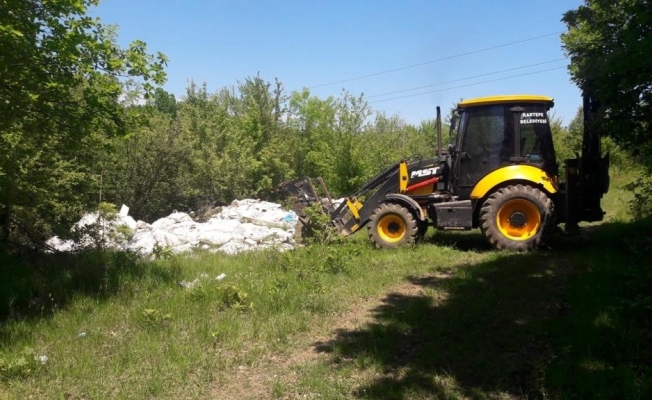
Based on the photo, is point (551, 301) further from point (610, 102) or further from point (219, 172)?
point (219, 172)

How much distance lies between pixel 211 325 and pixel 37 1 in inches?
174

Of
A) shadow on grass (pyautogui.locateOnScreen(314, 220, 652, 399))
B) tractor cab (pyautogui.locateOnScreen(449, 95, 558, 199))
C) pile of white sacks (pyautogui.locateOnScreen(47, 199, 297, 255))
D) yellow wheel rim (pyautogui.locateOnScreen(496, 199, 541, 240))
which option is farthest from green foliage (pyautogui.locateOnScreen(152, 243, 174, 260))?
yellow wheel rim (pyautogui.locateOnScreen(496, 199, 541, 240))

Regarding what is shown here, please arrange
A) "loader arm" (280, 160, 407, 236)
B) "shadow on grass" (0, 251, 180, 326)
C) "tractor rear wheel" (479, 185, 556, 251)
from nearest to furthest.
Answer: "shadow on grass" (0, 251, 180, 326), "tractor rear wheel" (479, 185, 556, 251), "loader arm" (280, 160, 407, 236)

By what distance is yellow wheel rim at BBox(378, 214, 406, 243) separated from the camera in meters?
9.63

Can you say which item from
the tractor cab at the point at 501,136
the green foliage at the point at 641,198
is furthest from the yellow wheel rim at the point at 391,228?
the green foliage at the point at 641,198

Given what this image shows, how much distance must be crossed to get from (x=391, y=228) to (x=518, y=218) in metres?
2.29

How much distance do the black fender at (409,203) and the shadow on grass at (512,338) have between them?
257 centimetres

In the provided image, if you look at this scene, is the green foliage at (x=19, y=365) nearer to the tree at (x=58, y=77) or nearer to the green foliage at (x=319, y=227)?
the tree at (x=58, y=77)

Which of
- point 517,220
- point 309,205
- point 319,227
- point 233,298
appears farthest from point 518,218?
point 233,298

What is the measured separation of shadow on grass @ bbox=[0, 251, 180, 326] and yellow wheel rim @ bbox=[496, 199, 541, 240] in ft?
18.1

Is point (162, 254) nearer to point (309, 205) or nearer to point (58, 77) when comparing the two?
point (309, 205)

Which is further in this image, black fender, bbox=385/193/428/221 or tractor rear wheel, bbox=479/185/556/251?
black fender, bbox=385/193/428/221

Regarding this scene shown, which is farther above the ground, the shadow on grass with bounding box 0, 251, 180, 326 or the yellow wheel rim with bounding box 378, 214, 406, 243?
the yellow wheel rim with bounding box 378, 214, 406, 243

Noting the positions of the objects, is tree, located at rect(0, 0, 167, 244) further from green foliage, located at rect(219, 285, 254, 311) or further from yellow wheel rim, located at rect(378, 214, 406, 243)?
yellow wheel rim, located at rect(378, 214, 406, 243)
